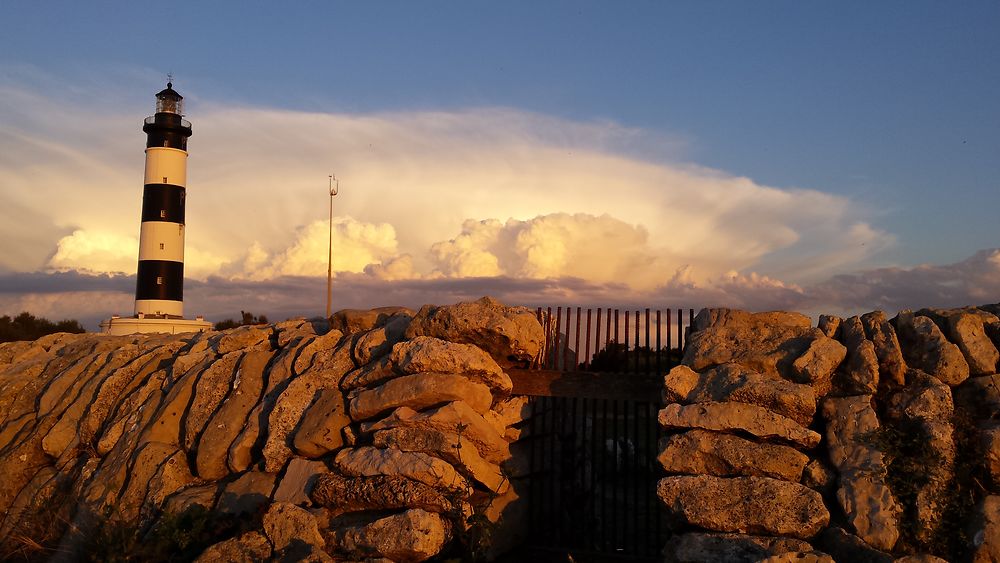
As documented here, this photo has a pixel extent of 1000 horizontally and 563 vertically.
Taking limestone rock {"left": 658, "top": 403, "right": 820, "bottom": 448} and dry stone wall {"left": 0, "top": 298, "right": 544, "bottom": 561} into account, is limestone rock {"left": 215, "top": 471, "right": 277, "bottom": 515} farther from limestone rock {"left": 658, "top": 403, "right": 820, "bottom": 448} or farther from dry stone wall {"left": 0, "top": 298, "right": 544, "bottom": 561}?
limestone rock {"left": 658, "top": 403, "right": 820, "bottom": 448}

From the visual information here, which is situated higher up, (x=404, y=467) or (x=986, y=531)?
(x=404, y=467)

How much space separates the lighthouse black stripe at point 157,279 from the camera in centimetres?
3431

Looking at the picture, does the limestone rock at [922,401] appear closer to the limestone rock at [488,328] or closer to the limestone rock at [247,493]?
the limestone rock at [488,328]

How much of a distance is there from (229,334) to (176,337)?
411 centimetres

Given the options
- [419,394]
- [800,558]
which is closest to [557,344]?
[419,394]

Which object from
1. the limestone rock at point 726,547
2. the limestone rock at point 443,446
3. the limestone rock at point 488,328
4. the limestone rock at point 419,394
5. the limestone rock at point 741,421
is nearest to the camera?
the limestone rock at point 726,547

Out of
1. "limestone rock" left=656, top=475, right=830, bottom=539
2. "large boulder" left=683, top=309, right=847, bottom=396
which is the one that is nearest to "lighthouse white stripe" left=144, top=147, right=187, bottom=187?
"large boulder" left=683, top=309, right=847, bottom=396

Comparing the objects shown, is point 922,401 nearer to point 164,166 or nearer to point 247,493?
point 247,493

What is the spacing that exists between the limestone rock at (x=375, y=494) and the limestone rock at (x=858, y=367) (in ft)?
17.8

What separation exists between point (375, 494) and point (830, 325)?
6627 millimetres

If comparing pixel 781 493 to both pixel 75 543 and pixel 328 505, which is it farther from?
pixel 75 543

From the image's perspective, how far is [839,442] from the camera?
1010 cm

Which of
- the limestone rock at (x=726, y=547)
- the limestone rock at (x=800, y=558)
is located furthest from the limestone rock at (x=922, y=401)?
the limestone rock at (x=800, y=558)

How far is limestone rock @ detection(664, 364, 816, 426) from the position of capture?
10.2 metres
